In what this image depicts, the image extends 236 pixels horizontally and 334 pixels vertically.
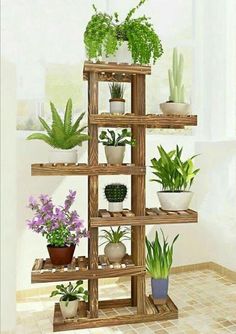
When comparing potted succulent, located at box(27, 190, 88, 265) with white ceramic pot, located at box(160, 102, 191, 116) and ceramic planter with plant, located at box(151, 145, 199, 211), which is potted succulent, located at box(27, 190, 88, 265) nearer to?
ceramic planter with plant, located at box(151, 145, 199, 211)

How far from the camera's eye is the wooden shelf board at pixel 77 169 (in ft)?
7.38

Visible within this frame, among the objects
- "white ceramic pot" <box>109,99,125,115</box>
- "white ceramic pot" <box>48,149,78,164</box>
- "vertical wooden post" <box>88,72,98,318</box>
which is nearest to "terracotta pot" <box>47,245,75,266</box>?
"vertical wooden post" <box>88,72,98,318</box>

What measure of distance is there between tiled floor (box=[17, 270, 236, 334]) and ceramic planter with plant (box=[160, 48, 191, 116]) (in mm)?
1308

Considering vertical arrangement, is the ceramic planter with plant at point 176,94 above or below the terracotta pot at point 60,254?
above

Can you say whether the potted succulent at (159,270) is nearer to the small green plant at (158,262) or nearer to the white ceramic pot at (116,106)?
the small green plant at (158,262)

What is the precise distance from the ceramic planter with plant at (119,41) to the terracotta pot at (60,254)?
117 centimetres

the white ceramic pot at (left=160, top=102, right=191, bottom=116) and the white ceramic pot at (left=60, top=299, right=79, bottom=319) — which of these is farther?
the white ceramic pot at (left=160, top=102, right=191, bottom=116)

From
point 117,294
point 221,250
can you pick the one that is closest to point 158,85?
point 221,250

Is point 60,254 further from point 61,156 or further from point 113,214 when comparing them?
point 61,156

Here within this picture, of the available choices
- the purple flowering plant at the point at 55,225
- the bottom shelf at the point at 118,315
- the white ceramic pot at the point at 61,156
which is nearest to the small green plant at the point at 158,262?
the bottom shelf at the point at 118,315

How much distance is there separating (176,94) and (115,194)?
0.76m

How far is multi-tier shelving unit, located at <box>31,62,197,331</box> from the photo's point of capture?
7.47 feet

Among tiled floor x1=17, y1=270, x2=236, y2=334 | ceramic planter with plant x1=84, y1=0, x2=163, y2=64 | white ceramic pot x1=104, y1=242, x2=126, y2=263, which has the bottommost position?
tiled floor x1=17, y1=270, x2=236, y2=334

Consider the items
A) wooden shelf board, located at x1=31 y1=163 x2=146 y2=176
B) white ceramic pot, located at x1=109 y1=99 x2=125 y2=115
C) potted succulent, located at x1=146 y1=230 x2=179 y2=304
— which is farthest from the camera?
potted succulent, located at x1=146 y1=230 x2=179 y2=304
